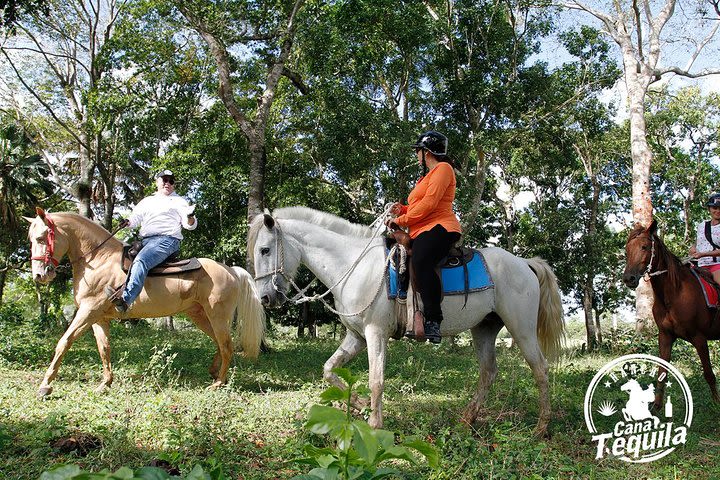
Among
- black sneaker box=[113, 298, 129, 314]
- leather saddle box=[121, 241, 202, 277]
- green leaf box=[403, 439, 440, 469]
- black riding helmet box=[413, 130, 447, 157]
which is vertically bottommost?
black sneaker box=[113, 298, 129, 314]

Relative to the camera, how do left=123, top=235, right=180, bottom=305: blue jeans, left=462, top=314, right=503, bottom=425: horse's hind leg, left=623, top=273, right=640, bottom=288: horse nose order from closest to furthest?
left=462, top=314, right=503, bottom=425: horse's hind leg
left=623, top=273, right=640, bottom=288: horse nose
left=123, top=235, right=180, bottom=305: blue jeans

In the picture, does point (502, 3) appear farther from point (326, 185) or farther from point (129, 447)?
point (129, 447)

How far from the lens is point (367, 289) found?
18.4 feet

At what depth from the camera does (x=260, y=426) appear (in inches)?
222

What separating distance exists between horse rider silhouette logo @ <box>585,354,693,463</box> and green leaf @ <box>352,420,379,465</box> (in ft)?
15.9

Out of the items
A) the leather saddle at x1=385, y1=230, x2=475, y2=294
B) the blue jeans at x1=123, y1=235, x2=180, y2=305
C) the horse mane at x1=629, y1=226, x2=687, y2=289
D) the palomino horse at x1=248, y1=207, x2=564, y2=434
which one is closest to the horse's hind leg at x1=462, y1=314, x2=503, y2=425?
the palomino horse at x1=248, y1=207, x2=564, y2=434

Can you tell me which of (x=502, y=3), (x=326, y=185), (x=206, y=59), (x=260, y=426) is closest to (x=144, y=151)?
(x=206, y=59)

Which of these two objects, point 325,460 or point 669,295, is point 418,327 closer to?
point 669,295

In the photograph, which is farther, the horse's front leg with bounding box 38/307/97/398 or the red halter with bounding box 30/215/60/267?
the red halter with bounding box 30/215/60/267

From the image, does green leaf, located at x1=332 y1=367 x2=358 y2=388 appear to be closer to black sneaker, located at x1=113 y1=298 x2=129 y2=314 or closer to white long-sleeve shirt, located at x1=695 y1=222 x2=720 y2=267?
black sneaker, located at x1=113 y1=298 x2=129 y2=314

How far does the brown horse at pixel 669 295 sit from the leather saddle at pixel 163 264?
18.9 feet

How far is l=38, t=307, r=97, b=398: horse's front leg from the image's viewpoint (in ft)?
22.2

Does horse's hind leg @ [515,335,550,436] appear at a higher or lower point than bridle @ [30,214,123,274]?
lower

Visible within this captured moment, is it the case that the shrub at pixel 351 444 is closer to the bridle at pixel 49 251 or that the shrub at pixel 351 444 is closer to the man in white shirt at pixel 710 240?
the bridle at pixel 49 251
